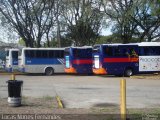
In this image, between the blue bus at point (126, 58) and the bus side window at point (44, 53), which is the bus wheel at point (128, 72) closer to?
the blue bus at point (126, 58)

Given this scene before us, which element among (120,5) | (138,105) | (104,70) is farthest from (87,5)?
(138,105)

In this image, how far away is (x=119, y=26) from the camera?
167 feet

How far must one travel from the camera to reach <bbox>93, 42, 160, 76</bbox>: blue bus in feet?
118

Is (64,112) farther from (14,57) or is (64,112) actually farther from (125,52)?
(14,57)

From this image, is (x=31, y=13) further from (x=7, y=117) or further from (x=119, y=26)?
(x=7, y=117)

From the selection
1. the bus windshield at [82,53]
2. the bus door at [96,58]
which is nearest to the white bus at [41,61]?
the bus windshield at [82,53]

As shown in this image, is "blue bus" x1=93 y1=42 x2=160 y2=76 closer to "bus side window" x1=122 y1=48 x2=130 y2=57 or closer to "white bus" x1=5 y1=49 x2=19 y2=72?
"bus side window" x1=122 y1=48 x2=130 y2=57

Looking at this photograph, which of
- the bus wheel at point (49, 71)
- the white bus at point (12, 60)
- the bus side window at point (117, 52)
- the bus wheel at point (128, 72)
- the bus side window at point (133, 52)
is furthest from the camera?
the white bus at point (12, 60)

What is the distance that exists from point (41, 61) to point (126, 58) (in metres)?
8.00

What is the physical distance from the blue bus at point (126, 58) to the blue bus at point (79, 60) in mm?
2205

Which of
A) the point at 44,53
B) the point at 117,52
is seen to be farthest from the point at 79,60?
the point at 117,52

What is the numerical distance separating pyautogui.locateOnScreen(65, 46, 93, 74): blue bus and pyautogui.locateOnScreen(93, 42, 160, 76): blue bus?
2205mm

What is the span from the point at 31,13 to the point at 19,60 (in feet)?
33.1

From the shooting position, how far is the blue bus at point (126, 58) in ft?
118
